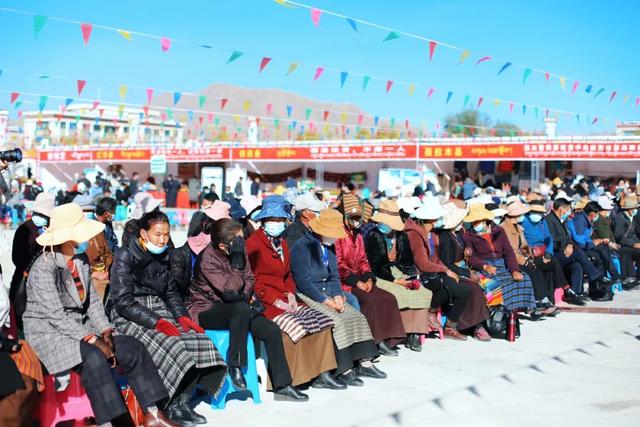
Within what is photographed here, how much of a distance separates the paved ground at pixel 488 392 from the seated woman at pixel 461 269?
220 mm

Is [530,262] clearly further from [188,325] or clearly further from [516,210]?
[188,325]

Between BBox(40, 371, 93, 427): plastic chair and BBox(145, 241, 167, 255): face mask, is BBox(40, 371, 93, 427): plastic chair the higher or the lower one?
the lower one

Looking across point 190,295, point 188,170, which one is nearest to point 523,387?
point 190,295

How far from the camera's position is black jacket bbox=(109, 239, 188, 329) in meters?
5.01

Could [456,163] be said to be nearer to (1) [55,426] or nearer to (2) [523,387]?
(2) [523,387]

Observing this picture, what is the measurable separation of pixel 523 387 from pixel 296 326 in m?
1.83

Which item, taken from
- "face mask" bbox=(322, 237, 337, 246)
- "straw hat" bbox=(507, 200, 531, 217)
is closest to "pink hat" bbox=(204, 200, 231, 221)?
"face mask" bbox=(322, 237, 337, 246)

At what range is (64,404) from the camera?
4574 millimetres

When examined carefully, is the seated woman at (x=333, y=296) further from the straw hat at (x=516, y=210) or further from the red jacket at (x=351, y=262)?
the straw hat at (x=516, y=210)

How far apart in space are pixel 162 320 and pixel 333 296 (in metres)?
1.80

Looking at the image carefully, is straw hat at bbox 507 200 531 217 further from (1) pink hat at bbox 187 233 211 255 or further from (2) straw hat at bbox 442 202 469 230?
(1) pink hat at bbox 187 233 211 255

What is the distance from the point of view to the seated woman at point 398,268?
284 inches

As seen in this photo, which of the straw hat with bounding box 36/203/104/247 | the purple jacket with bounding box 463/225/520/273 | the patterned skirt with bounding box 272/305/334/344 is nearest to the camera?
the straw hat with bounding box 36/203/104/247

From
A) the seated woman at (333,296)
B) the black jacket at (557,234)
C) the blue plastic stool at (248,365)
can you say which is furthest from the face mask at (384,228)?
the black jacket at (557,234)
